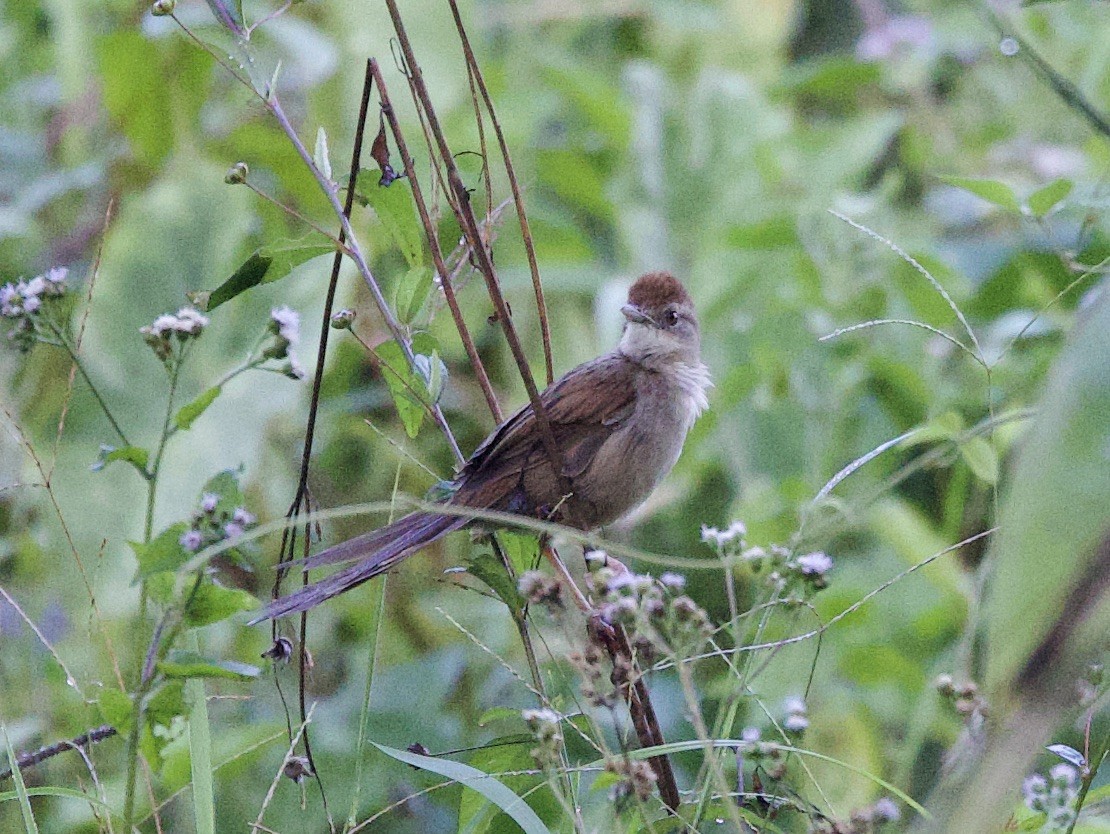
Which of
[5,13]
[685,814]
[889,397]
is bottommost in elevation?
[889,397]

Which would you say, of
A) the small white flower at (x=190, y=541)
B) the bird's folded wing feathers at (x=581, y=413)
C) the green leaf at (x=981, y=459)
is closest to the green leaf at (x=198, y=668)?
the small white flower at (x=190, y=541)

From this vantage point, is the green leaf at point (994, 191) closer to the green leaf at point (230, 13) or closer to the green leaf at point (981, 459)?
the green leaf at point (981, 459)

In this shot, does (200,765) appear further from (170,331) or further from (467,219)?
(467,219)

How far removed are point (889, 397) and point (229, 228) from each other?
2203mm

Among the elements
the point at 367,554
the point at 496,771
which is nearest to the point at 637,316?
the point at 367,554

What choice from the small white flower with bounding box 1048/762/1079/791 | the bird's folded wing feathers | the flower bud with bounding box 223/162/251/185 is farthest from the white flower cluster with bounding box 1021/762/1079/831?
the bird's folded wing feathers

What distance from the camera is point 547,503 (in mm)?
2646

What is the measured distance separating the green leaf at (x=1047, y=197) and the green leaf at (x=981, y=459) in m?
0.40

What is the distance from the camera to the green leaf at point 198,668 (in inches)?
54.9

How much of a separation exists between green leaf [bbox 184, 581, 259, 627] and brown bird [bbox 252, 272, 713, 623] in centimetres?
77

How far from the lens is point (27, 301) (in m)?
1.69

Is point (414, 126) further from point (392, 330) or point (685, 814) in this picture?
point (685, 814)

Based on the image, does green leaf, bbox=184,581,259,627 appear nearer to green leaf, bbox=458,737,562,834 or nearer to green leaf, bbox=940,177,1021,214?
green leaf, bbox=458,737,562,834

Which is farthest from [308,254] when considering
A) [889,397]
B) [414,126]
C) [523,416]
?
[889,397]
